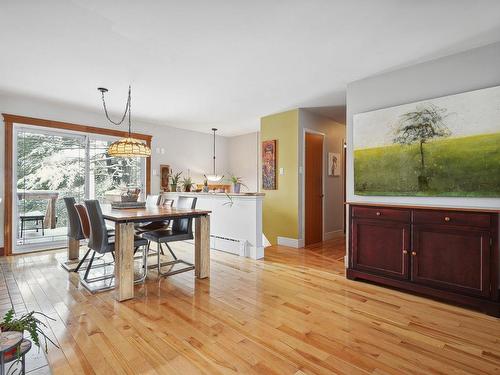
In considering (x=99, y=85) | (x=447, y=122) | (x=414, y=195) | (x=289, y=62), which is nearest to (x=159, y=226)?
(x=99, y=85)

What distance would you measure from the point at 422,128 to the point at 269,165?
8.90 feet

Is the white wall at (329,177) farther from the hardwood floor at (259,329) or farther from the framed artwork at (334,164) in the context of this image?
the hardwood floor at (259,329)

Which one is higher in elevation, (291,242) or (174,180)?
(174,180)

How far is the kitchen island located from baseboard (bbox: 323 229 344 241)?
6.00ft

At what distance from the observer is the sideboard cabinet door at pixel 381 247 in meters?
2.84

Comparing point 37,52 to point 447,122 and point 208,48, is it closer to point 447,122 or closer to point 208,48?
point 208,48

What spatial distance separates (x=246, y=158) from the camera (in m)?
7.04

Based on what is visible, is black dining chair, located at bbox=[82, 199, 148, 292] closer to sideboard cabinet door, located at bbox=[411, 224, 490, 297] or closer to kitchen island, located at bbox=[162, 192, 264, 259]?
kitchen island, located at bbox=[162, 192, 264, 259]

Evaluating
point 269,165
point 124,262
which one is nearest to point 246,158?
point 269,165

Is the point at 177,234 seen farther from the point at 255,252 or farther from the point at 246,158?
the point at 246,158

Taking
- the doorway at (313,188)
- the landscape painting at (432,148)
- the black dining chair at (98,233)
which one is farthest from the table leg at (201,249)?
the doorway at (313,188)

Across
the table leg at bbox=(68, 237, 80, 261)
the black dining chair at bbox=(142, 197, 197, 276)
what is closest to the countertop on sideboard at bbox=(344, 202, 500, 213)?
the black dining chair at bbox=(142, 197, 197, 276)

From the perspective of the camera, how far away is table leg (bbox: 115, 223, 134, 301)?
2586mm

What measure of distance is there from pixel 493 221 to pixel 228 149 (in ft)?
19.4
